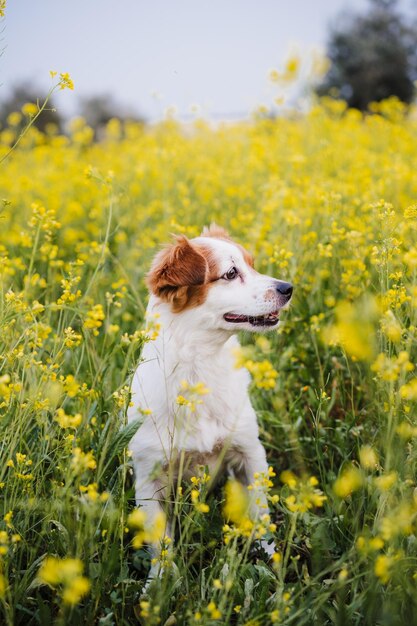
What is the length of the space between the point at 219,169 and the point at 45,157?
3.28m

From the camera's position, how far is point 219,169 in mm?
5738

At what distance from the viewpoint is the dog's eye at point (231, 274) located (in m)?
2.37

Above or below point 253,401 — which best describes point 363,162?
above

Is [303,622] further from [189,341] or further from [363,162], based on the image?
[363,162]

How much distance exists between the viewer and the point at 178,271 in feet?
7.47

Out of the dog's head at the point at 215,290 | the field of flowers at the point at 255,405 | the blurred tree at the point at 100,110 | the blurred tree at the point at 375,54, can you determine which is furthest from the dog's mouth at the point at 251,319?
the blurred tree at the point at 100,110

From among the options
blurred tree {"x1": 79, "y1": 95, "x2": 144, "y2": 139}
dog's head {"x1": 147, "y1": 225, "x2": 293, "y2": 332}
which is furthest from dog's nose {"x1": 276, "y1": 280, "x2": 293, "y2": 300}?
blurred tree {"x1": 79, "y1": 95, "x2": 144, "y2": 139}

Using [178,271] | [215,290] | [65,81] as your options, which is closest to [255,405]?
[215,290]

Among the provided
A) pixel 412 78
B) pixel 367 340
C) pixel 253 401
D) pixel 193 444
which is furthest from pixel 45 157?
pixel 412 78

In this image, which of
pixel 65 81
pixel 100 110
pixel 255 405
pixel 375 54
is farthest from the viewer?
pixel 100 110

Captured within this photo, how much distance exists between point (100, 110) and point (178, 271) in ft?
65.6

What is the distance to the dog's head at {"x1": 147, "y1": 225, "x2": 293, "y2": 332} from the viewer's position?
2.27 m

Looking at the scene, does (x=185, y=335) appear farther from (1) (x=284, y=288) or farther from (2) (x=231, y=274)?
(1) (x=284, y=288)

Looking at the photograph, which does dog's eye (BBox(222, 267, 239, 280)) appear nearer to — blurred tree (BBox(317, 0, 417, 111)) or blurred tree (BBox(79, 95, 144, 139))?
blurred tree (BBox(317, 0, 417, 111))
